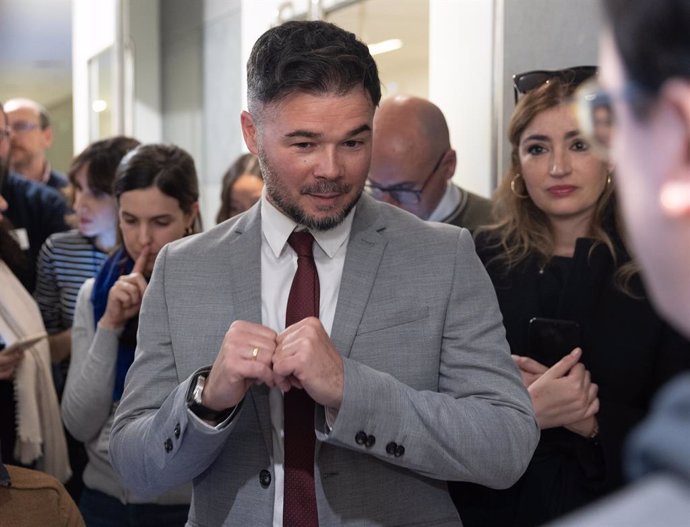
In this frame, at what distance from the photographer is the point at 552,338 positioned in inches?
95.3

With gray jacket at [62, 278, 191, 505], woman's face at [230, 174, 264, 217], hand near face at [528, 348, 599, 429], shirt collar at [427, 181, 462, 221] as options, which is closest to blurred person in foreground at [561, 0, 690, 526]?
hand near face at [528, 348, 599, 429]

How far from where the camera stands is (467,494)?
8.08 ft

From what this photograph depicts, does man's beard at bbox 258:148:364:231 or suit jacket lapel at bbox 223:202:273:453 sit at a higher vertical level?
man's beard at bbox 258:148:364:231

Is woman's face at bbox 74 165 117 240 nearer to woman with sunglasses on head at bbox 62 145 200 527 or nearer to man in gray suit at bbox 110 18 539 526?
woman with sunglasses on head at bbox 62 145 200 527

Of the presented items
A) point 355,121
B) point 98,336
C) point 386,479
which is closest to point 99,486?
point 98,336

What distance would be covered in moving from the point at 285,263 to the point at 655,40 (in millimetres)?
1392

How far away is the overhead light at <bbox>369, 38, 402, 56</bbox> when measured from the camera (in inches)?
165

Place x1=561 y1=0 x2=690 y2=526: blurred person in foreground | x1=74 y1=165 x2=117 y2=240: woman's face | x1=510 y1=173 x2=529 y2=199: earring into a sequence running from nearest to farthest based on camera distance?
x1=561 y1=0 x2=690 y2=526: blurred person in foreground < x1=510 y1=173 x2=529 y2=199: earring < x1=74 y1=165 x2=117 y2=240: woman's face

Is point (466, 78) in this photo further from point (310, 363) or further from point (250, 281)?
point (310, 363)

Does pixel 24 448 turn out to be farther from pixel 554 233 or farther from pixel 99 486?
pixel 554 233

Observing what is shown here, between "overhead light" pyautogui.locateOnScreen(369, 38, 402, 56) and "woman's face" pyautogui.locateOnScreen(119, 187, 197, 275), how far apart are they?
1497 mm

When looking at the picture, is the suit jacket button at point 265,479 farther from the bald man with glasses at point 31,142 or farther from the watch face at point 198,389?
the bald man with glasses at point 31,142

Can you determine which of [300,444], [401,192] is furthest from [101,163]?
[300,444]

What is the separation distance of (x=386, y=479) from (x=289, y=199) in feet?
1.89
